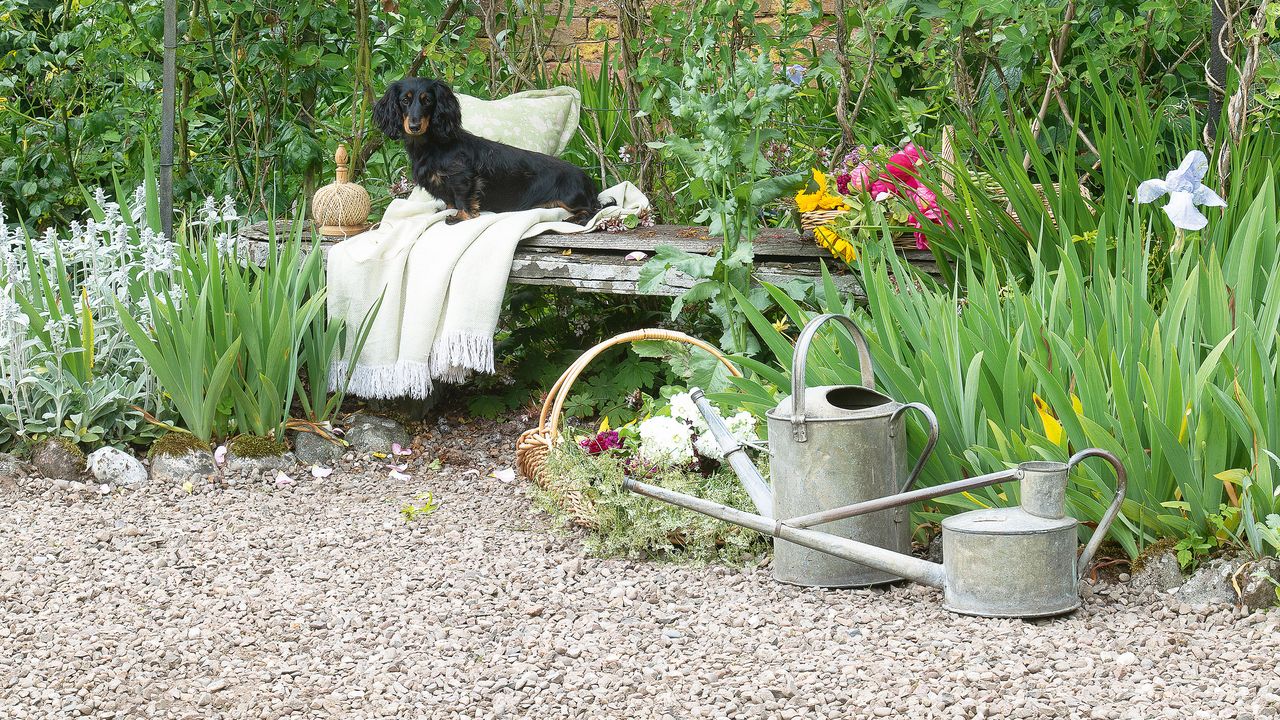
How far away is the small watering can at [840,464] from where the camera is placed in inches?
81.9

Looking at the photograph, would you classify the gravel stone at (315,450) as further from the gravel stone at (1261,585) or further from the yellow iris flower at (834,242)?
the gravel stone at (1261,585)

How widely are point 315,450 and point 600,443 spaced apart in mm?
905

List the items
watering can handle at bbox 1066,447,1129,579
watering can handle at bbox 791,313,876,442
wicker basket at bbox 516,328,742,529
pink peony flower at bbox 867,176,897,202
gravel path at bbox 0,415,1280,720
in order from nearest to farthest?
gravel path at bbox 0,415,1280,720, watering can handle at bbox 1066,447,1129,579, watering can handle at bbox 791,313,876,442, wicker basket at bbox 516,328,742,529, pink peony flower at bbox 867,176,897,202

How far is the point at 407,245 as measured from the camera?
3.47 metres

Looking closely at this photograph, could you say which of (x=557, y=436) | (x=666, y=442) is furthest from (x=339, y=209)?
(x=666, y=442)

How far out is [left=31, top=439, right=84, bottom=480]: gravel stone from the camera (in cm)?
309

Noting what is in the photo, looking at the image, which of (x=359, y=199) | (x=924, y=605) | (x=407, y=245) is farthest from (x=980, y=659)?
(x=359, y=199)

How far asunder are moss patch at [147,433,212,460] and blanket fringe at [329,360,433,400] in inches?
16.9

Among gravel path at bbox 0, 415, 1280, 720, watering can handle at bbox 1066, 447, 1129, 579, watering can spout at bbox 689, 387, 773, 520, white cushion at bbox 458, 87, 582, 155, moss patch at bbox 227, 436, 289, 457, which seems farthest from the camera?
white cushion at bbox 458, 87, 582, 155

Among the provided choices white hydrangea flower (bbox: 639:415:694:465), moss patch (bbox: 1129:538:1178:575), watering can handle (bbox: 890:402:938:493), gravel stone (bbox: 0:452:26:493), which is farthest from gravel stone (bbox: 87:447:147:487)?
moss patch (bbox: 1129:538:1178:575)

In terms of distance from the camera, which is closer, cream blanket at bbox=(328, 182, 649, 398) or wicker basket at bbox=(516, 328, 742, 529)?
wicker basket at bbox=(516, 328, 742, 529)

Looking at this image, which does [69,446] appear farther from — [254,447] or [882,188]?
[882,188]

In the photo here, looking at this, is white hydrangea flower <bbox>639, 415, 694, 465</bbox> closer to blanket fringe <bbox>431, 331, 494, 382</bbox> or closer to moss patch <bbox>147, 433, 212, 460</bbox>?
blanket fringe <bbox>431, 331, 494, 382</bbox>

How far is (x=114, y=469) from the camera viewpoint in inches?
121
